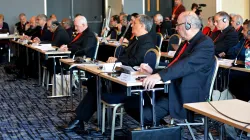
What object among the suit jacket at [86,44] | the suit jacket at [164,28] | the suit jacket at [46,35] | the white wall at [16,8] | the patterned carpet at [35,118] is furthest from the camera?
the white wall at [16,8]

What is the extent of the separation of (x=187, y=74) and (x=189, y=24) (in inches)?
17.2

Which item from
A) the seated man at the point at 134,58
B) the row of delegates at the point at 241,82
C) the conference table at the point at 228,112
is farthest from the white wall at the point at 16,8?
the conference table at the point at 228,112

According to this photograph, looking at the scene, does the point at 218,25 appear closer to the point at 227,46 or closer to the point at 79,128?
the point at 227,46

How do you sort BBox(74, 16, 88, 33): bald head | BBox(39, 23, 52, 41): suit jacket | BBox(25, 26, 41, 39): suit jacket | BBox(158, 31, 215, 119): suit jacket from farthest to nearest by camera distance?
BBox(25, 26, 41, 39): suit jacket < BBox(39, 23, 52, 41): suit jacket < BBox(74, 16, 88, 33): bald head < BBox(158, 31, 215, 119): suit jacket

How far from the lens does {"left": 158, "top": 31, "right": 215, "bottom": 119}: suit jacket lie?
338 cm

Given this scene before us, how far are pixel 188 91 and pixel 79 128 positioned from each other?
1594 mm

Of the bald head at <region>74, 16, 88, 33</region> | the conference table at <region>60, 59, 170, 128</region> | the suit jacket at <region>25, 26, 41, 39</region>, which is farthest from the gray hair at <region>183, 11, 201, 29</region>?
the suit jacket at <region>25, 26, 41, 39</region>

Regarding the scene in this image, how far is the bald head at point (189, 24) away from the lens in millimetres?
3574

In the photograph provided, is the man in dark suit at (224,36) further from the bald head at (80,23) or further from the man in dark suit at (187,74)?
the man in dark suit at (187,74)

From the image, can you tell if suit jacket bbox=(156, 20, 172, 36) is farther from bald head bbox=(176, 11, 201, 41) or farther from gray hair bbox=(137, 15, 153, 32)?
bald head bbox=(176, 11, 201, 41)

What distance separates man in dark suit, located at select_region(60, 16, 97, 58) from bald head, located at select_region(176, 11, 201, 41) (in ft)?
7.99

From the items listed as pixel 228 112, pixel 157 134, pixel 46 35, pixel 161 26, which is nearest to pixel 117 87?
pixel 157 134

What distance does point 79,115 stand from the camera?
4570mm

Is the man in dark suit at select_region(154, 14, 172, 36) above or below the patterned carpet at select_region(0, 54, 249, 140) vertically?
above
